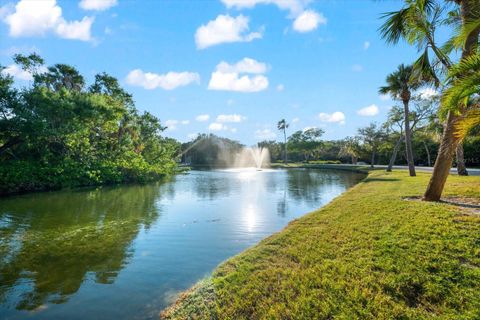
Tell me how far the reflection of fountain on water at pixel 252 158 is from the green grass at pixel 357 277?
5869cm

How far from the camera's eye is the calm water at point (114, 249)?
4.78 m

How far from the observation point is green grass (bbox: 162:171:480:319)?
11.9 feet

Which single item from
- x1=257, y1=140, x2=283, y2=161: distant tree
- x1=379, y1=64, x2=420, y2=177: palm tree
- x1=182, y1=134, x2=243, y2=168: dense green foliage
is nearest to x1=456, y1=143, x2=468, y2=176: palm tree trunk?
x1=379, y1=64, x2=420, y2=177: palm tree

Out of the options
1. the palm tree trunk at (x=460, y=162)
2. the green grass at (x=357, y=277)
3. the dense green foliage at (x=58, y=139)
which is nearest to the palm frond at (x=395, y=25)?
the green grass at (x=357, y=277)

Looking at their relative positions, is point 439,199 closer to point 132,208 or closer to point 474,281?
point 474,281

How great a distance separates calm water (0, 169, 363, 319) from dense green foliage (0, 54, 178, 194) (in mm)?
4861

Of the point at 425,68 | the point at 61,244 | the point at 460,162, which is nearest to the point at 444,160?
the point at 425,68

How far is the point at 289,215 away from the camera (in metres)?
11.5

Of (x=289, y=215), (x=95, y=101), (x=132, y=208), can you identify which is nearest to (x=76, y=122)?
(x=95, y=101)

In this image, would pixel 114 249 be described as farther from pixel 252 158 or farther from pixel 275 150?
pixel 275 150

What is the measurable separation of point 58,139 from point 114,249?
61.9 feet

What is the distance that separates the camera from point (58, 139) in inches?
874

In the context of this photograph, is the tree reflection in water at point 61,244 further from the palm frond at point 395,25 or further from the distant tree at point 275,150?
the distant tree at point 275,150

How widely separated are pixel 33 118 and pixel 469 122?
23.8m
